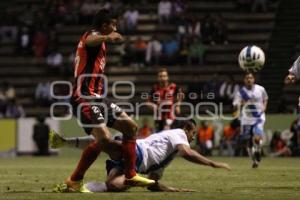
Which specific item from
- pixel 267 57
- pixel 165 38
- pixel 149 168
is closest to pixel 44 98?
pixel 165 38

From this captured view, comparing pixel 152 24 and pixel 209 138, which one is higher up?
pixel 152 24

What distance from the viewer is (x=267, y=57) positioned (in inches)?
1458

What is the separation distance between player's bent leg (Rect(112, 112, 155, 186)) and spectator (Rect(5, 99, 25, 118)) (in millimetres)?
22892

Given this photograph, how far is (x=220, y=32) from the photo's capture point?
38.1 metres

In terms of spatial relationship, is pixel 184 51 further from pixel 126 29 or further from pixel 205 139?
pixel 205 139

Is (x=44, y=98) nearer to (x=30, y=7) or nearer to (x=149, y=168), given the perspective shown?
(x=30, y=7)

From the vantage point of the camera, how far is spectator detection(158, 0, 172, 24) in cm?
3929

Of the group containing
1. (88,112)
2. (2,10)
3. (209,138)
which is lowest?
(209,138)

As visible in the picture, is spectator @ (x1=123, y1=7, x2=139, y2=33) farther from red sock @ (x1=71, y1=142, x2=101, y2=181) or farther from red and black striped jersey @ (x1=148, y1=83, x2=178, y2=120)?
red sock @ (x1=71, y1=142, x2=101, y2=181)

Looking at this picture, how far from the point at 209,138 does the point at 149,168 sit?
1966 centimetres

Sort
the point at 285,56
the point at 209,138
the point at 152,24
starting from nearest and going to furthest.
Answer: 1. the point at 209,138
2. the point at 285,56
3. the point at 152,24

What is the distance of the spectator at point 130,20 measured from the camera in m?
39.2

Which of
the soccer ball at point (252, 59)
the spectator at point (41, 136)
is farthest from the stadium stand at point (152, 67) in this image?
the soccer ball at point (252, 59)

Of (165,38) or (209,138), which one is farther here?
(165,38)
